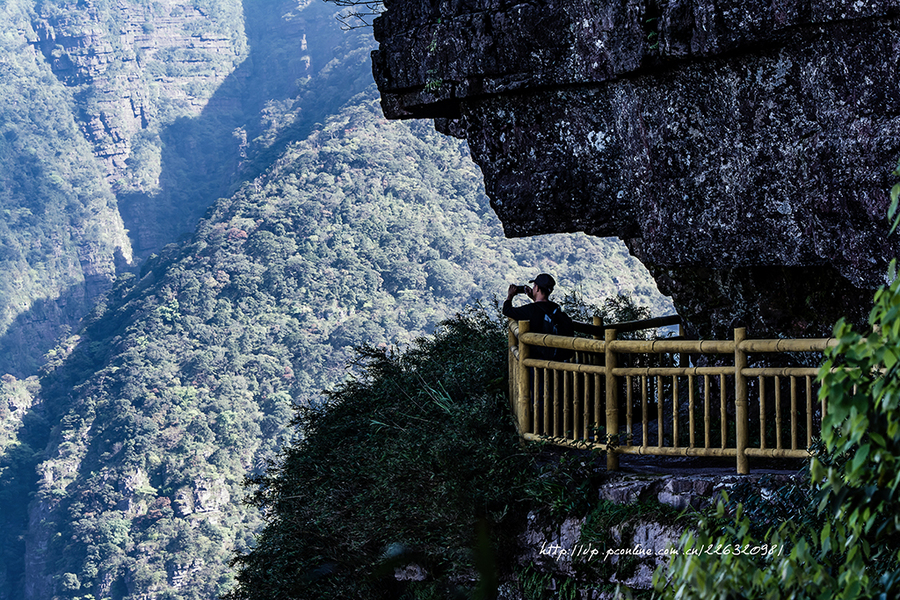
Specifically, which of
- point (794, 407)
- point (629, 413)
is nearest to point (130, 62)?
point (629, 413)

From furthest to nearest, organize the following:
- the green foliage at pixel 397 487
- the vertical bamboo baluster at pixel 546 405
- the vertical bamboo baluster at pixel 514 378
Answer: the vertical bamboo baluster at pixel 514 378
the green foliage at pixel 397 487
the vertical bamboo baluster at pixel 546 405

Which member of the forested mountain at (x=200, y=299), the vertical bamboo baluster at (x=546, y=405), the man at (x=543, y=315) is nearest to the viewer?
the vertical bamboo baluster at (x=546, y=405)

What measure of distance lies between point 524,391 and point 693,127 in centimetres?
227

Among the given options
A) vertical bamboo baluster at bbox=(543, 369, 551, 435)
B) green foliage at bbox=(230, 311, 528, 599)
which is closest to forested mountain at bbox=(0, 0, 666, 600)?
green foliage at bbox=(230, 311, 528, 599)

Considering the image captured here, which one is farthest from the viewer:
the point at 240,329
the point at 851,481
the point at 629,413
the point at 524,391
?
the point at 240,329

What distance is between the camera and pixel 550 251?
6297 cm

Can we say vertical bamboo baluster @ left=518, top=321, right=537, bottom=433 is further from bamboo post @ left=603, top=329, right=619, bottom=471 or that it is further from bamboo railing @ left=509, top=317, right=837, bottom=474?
bamboo post @ left=603, top=329, right=619, bottom=471

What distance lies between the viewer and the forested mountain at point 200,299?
52281 millimetres

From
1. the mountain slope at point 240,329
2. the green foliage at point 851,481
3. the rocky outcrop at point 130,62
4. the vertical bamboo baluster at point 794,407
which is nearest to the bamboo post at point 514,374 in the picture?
the vertical bamboo baluster at point 794,407

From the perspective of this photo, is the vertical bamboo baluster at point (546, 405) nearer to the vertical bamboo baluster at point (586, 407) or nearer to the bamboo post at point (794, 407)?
the vertical bamboo baluster at point (586, 407)

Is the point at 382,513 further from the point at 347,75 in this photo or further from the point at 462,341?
the point at 347,75

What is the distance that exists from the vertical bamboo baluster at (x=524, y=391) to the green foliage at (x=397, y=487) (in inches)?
6.6

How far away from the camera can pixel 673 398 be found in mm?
5336

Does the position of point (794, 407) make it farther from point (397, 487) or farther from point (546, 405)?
point (397, 487)
